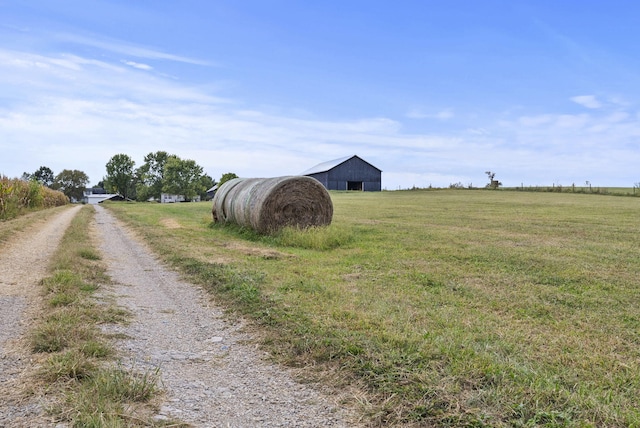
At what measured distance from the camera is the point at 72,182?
4596 inches

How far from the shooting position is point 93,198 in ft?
368

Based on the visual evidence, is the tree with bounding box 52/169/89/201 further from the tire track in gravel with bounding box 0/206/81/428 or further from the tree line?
the tire track in gravel with bounding box 0/206/81/428

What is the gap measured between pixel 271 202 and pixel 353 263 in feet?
16.4

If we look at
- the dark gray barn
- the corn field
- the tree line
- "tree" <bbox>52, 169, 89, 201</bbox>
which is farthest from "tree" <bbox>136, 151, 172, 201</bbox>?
the corn field

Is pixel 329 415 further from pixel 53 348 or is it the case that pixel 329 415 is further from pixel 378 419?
pixel 53 348

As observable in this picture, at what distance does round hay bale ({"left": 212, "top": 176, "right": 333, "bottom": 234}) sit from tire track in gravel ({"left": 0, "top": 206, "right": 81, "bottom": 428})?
5.39 m

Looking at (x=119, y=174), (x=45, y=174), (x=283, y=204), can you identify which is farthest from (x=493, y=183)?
(x=45, y=174)

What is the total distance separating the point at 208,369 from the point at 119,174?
396ft

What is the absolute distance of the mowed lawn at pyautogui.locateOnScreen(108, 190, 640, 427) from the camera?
11.1 feet

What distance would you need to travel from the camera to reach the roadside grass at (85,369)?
10.3 feet

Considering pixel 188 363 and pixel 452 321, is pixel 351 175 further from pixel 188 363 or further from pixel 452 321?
pixel 188 363

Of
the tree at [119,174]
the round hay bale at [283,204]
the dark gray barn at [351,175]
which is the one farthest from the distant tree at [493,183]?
the tree at [119,174]

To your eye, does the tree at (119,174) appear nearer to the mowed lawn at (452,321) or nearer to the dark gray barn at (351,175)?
the dark gray barn at (351,175)

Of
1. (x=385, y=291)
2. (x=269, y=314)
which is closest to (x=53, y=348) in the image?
(x=269, y=314)
